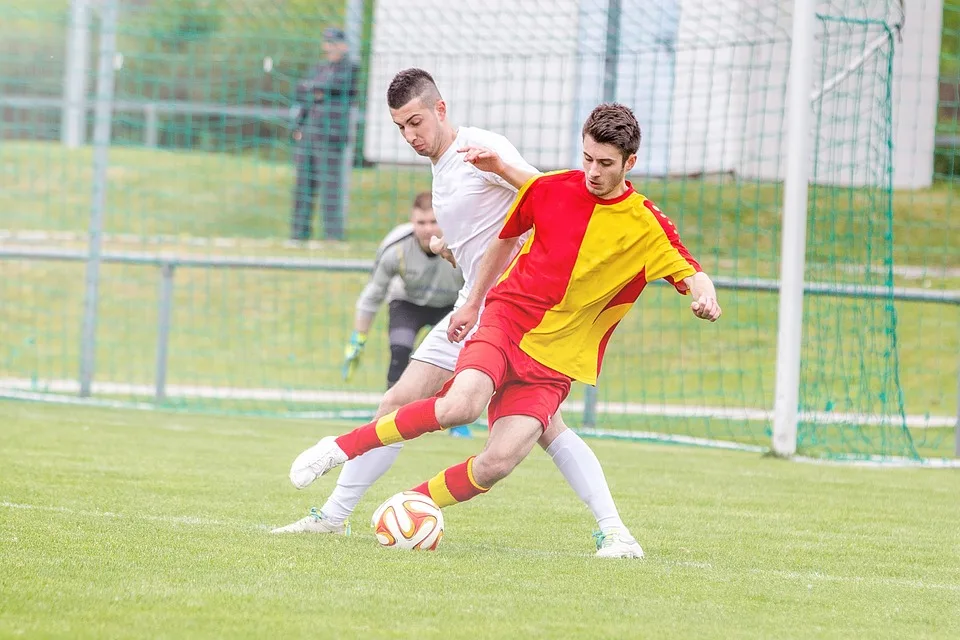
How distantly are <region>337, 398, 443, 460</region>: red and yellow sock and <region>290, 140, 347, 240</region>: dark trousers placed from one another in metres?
9.31

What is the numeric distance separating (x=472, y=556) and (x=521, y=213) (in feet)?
4.21

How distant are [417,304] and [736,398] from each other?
3875mm

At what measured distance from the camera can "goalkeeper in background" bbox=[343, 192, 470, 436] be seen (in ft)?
32.6

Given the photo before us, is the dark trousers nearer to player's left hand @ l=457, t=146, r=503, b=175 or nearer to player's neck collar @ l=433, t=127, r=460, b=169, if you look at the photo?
player's neck collar @ l=433, t=127, r=460, b=169

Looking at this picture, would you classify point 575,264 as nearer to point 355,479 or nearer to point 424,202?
point 355,479

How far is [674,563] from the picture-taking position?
5.21 meters

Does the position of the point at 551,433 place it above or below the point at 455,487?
above

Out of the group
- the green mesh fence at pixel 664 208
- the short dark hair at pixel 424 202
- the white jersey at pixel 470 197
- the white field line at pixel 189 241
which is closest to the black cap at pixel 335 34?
the green mesh fence at pixel 664 208

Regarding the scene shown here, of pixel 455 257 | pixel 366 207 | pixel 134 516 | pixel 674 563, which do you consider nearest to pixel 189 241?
pixel 366 207

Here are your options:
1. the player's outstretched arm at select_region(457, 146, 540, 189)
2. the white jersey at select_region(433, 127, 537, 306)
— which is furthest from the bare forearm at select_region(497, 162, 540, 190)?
the white jersey at select_region(433, 127, 537, 306)

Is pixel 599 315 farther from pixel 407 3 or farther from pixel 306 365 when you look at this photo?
pixel 407 3

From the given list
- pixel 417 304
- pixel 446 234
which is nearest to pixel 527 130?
pixel 417 304

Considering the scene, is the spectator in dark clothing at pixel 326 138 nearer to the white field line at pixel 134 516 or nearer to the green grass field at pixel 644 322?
the green grass field at pixel 644 322

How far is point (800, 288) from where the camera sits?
9125mm
